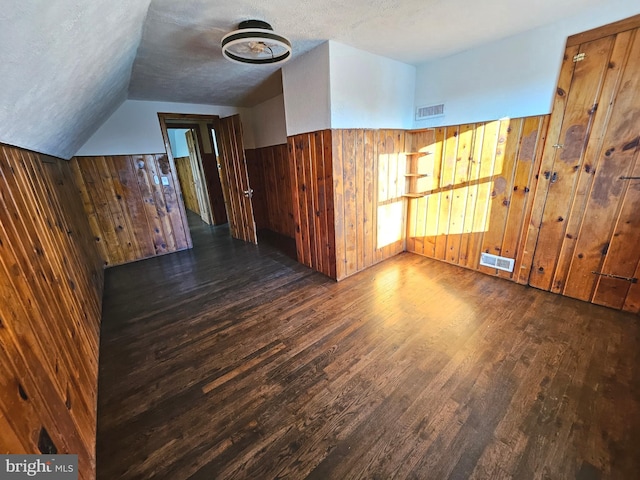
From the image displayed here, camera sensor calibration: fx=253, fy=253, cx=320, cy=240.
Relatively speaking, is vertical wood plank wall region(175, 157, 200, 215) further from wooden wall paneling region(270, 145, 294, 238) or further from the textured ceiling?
the textured ceiling

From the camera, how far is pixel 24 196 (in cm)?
159

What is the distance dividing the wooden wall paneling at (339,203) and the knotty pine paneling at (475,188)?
1.27 meters

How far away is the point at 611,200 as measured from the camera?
2.22 metres

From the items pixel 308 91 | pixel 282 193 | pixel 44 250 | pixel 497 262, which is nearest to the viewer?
pixel 44 250

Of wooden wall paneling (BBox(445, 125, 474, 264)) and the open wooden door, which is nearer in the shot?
wooden wall paneling (BBox(445, 125, 474, 264))

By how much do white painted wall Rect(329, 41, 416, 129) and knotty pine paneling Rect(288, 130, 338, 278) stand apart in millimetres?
370

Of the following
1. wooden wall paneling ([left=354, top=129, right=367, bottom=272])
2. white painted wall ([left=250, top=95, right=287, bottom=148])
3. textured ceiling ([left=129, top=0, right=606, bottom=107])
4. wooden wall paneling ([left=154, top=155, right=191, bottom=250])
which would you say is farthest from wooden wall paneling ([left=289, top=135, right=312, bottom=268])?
wooden wall paneling ([left=154, top=155, right=191, bottom=250])

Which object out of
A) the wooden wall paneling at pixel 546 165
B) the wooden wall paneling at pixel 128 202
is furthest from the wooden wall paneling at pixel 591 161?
the wooden wall paneling at pixel 128 202

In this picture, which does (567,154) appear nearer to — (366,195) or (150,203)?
(366,195)

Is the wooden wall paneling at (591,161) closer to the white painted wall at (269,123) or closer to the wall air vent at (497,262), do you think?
the wall air vent at (497,262)

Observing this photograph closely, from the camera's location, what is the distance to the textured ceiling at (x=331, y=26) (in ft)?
6.04

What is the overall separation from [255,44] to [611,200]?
3272 millimetres

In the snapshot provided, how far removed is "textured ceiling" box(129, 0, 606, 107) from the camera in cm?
184

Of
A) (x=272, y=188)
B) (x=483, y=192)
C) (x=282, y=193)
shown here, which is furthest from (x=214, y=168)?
(x=483, y=192)
